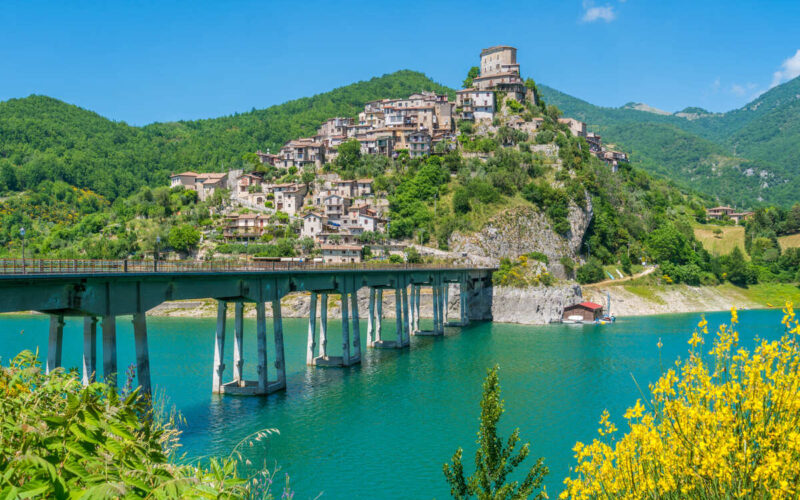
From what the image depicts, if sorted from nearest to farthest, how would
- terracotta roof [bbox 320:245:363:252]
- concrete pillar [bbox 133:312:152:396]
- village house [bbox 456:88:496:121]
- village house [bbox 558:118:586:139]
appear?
concrete pillar [bbox 133:312:152:396], terracotta roof [bbox 320:245:363:252], village house [bbox 456:88:496:121], village house [bbox 558:118:586:139]

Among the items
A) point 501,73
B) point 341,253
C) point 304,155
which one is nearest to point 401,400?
point 341,253

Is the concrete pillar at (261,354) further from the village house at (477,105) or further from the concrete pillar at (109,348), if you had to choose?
the village house at (477,105)

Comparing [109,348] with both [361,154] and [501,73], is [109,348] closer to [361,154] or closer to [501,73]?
[361,154]

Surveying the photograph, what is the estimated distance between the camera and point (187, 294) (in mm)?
41094


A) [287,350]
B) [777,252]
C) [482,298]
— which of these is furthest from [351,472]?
[777,252]

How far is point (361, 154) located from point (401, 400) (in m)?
115

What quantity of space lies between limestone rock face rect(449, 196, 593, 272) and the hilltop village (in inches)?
533

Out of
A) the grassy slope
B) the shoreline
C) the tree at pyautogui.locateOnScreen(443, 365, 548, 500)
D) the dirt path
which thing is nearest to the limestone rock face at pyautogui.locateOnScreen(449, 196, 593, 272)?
the dirt path

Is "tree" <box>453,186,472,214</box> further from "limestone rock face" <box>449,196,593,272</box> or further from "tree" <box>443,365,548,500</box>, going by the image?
"tree" <box>443,365,548,500</box>

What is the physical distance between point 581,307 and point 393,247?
37902mm

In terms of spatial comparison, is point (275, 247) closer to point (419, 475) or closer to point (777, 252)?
point (419, 475)

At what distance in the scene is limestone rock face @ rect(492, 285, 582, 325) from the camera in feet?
337

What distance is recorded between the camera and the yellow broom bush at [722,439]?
10383 mm

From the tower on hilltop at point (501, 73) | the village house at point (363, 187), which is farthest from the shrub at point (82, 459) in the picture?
the tower on hilltop at point (501, 73)
